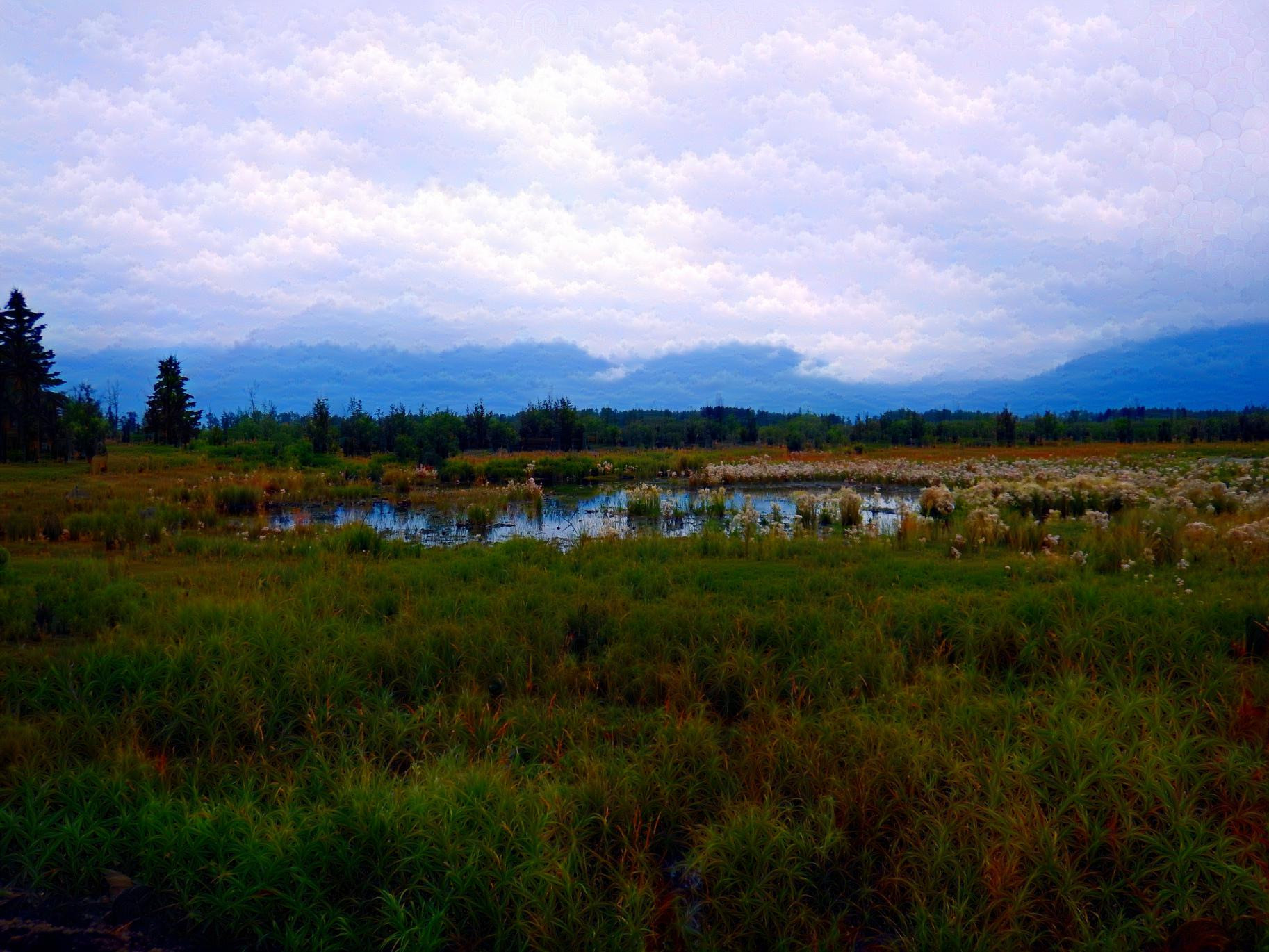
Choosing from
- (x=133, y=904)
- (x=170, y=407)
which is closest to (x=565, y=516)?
(x=133, y=904)

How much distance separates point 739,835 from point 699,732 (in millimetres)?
1069

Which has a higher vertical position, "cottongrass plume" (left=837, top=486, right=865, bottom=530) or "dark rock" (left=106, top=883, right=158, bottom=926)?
"cottongrass plume" (left=837, top=486, right=865, bottom=530)

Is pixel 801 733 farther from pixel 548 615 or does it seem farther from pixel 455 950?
pixel 548 615

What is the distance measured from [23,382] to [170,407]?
82.5 ft

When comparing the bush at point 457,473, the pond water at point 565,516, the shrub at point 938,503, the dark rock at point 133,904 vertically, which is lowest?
the dark rock at point 133,904

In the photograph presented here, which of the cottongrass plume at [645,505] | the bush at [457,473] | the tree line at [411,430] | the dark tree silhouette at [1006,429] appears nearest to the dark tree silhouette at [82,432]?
the tree line at [411,430]

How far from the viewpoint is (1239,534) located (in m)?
8.55

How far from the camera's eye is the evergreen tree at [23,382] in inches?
1087

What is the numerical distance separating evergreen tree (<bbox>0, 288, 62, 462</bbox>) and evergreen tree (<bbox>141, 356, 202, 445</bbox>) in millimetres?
20323

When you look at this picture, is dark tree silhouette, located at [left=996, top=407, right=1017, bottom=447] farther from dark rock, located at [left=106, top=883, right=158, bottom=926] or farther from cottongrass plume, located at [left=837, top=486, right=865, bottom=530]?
dark rock, located at [left=106, top=883, right=158, bottom=926]

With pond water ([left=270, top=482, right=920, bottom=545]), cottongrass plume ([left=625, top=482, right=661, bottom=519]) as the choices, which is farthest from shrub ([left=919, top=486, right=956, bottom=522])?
cottongrass plume ([left=625, top=482, right=661, bottom=519])

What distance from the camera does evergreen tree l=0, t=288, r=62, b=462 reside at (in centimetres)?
2761

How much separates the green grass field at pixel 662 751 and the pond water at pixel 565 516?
5515mm

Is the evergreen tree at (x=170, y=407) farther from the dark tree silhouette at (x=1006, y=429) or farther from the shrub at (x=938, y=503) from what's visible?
the dark tree silhouette at (x=1006, y=429)
